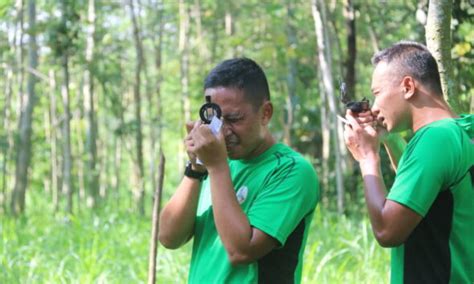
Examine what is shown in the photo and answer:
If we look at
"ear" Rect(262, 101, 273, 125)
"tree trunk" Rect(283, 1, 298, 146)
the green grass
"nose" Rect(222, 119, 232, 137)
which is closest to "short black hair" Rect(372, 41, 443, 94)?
"ear" Rect(262, 101, 273, 125)

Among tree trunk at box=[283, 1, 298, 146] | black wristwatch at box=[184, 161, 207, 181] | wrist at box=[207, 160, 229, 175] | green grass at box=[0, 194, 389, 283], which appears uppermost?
tree trunk at box=[283, 1, 298, 146]

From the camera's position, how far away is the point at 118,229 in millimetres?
7473

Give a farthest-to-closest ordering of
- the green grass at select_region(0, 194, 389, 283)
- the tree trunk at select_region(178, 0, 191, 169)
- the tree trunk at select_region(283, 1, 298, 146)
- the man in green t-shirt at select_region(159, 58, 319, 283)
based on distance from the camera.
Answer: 1. the tree trunk at select_region(178, 0, 191, 169)
2. the tree trunk at select_region(283, 1, 298, 146)
3. the green grass at select_region(0, 194, 389, 283)
4. the man in green t-shirt at select_region(159, 58, 319, 283)

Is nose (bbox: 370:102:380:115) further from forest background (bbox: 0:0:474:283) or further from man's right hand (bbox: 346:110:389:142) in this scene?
forest background (bbox: 0:0:474:283)

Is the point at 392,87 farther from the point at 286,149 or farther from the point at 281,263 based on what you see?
the point at 281,263

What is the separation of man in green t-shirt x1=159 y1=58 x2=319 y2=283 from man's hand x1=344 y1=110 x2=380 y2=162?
159mm

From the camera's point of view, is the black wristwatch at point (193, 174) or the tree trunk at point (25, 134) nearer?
the black wristwatch at point (193, 174)

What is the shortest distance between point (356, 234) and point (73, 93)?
12.9m

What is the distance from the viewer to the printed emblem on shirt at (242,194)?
226 cm

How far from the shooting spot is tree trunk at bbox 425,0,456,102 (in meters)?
3.03

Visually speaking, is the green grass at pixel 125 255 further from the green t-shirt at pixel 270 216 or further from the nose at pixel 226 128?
the nose at pixel 226 128

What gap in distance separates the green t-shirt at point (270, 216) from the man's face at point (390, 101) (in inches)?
11.3

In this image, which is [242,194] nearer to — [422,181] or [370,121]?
[370,121]

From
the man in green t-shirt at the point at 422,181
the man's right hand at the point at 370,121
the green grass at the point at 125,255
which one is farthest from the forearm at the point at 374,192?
the green grass at the point at 125,255
